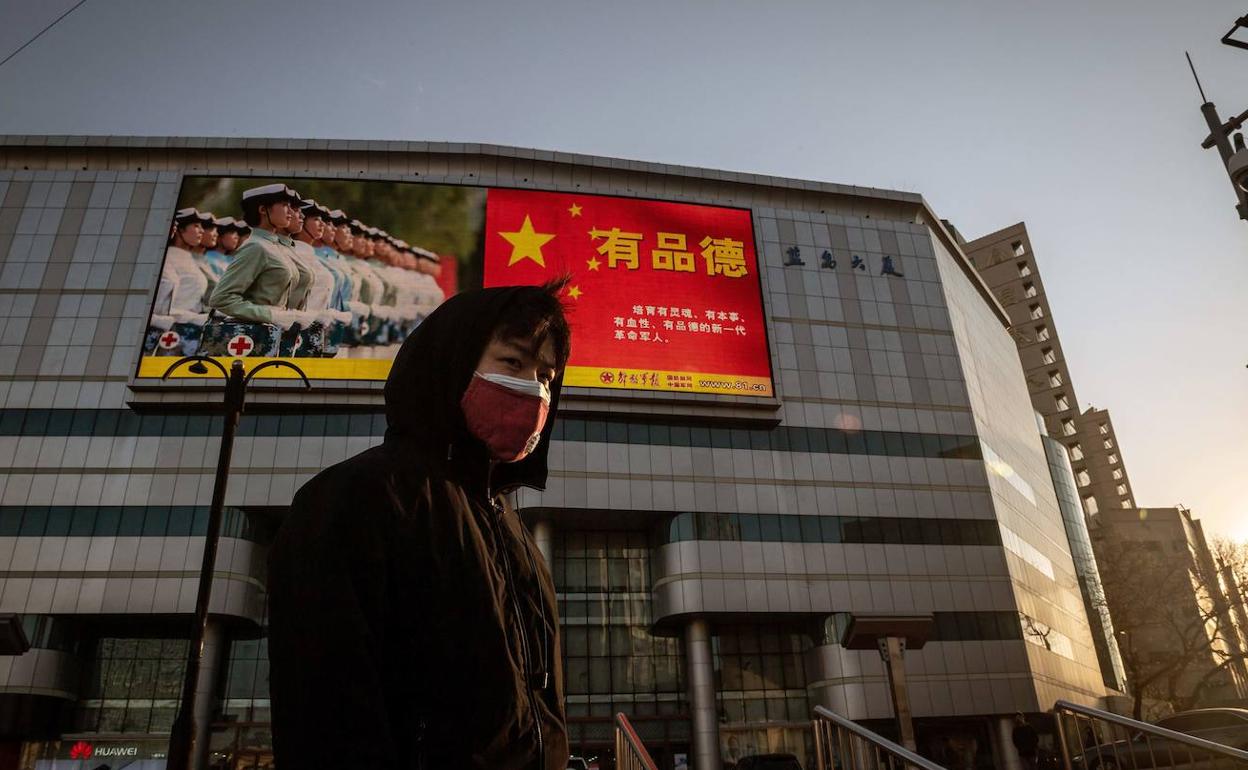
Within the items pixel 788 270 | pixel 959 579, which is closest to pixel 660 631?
pixel 959 579

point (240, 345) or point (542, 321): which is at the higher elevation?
point (240, 345)

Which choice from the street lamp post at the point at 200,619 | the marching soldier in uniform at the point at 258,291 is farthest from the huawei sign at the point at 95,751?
the street lamp post at the point at 200,619

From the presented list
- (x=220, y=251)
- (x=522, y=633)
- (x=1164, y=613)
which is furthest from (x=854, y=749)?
(x=1164, y=613)

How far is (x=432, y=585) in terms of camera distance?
5.81 ft

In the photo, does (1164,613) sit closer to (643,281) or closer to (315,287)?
(643,281)

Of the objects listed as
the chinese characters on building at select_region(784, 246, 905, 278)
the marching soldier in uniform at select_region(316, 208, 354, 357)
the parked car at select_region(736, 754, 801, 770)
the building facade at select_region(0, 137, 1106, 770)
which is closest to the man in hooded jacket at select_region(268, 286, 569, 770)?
the parked car at select_region(736, 754, 801, 770)

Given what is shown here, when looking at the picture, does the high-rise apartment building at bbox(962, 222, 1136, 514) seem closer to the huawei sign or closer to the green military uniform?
the green military uniform

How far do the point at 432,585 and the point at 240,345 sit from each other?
28.3m

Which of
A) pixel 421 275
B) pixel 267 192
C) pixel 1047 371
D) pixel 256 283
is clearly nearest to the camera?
pixel 256 283

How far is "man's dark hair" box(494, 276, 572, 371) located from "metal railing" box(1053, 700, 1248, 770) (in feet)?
16.2

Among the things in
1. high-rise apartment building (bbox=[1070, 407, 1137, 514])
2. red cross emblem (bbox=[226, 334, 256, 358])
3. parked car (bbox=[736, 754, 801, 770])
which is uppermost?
high-rise apartment building (bbox=[1070, 407, 1137, 514])

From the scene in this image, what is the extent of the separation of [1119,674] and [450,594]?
56084 mm

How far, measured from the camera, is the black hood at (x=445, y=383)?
213cm

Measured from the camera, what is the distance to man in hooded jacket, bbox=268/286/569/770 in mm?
1493
